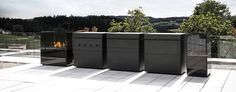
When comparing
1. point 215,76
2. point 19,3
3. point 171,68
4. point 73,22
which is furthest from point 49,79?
point 73,22

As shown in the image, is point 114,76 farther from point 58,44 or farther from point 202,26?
point 202,26

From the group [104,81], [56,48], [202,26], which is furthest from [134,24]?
[104,81]

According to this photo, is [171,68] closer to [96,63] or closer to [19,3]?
[96,63]

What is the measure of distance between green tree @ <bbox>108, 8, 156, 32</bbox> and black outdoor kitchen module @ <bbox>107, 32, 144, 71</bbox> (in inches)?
462

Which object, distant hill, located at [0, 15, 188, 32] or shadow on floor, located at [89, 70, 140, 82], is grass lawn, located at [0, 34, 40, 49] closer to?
shadow on floor, located at [89, 70, 140, 82]

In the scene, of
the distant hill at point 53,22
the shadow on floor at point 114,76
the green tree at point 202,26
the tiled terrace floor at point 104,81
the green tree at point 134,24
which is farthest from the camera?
the distant hill at point 53,22

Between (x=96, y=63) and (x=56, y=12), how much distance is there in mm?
26929

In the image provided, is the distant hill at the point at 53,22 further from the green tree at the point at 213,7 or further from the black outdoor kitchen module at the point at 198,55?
the black outdoor kitchen module at the point at 198,55

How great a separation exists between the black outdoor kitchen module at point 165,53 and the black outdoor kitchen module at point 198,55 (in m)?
0.25

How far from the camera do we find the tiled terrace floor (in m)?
7.93

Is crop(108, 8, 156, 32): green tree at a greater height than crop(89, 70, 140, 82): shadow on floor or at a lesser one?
greater

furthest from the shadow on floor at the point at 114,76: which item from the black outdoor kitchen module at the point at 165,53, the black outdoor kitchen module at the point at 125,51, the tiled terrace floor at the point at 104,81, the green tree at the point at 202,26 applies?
the green tree at the point at 202,26

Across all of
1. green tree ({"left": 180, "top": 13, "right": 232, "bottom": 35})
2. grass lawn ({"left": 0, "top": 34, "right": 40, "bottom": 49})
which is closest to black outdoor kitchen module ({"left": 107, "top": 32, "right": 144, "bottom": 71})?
grass lawn ({"left": 0, "top": 34, "right": 40, "bottom": 49})

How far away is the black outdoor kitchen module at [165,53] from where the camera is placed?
945 cm
